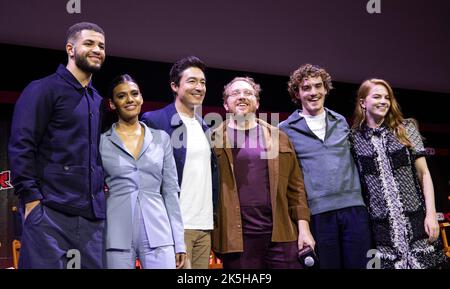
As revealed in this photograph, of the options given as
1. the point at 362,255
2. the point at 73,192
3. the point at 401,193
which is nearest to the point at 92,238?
the point at 73,192

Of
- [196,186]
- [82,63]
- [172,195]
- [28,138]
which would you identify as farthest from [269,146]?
[28,138]

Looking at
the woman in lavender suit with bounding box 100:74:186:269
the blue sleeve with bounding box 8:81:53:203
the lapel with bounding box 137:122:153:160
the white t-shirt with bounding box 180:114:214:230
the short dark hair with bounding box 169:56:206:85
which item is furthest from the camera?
the short dark hair with bounding box 169:56:206:85

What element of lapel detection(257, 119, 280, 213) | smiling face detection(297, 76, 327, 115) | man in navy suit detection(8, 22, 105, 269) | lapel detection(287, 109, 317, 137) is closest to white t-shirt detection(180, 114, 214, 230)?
lapel detection(257, 119, 280, 213)

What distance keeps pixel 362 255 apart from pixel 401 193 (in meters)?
0.43

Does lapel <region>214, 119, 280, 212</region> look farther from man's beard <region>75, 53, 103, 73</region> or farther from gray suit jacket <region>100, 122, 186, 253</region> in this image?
man's beard <region>75, 53, 103, 73</region>

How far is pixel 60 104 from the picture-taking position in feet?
7.85

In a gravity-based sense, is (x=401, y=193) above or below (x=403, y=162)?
below

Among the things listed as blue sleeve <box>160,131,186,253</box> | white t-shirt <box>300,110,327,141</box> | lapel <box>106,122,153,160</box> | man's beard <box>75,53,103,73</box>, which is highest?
man's beard <box>75,53,103,73</box>

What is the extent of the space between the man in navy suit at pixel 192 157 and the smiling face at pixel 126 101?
22cm

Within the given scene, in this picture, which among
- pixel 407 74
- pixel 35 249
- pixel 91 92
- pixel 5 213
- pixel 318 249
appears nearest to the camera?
pixel 35 249

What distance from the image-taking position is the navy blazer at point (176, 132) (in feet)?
9.11

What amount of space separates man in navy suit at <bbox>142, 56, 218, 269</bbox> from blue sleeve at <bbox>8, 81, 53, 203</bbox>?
0.66 m

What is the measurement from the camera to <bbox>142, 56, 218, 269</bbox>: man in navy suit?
8.96 ft

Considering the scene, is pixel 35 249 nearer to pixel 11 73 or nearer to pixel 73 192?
pixel 73 192
